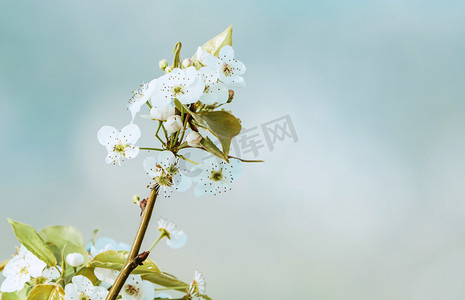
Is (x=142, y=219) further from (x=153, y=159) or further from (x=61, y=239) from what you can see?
(x=61, y=239)

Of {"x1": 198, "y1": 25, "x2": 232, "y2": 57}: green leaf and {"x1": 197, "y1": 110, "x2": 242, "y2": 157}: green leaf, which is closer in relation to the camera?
{"x1": 197, "y1": 110, "x2": 242, "y2": 157}: green leaf

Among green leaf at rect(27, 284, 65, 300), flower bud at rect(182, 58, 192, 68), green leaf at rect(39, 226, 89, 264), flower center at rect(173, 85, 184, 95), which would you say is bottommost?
green leaf at rect(27, 284, 65, 300)

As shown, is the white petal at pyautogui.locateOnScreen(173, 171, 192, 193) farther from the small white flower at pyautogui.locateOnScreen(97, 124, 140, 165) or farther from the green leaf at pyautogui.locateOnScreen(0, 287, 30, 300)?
the green leaf at pyautogui.locateOnScreen(0, 287, 30, 300)

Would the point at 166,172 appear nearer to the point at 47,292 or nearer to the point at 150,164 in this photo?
the point at 150,164

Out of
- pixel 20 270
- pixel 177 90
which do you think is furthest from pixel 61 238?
pixel 177 90

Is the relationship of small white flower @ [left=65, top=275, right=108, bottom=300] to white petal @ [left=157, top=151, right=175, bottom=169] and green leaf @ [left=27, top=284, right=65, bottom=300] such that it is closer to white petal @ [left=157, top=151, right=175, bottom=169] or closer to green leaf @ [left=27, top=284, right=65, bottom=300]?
green leaf @ [left=27, top=284, right=65, bottom=300]

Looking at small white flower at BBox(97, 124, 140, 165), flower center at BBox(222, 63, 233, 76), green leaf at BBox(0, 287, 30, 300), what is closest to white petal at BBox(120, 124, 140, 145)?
small white flower at BBox(97, 124, 140, 165)

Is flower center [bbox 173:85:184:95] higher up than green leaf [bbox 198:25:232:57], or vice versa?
green leaf [bbox 198:25:232:57]
